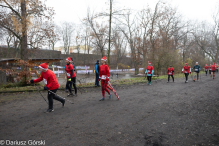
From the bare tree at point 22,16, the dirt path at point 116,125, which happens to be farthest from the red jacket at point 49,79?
the bare tree at point 22,16

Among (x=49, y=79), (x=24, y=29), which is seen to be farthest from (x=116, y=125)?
(x=24, y=29)

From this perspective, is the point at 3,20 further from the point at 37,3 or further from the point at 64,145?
the point at 64,145

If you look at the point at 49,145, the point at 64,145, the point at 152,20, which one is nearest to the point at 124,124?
Result: the point at 64,145

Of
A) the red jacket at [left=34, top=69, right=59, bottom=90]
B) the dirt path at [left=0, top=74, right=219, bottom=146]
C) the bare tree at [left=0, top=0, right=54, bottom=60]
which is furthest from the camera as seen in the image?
→ the bare tree at [left=0, top=0, right=54, bottom=60]

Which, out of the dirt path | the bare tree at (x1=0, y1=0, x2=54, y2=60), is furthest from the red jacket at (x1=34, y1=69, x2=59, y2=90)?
the bare tree at (x1=0, y1=0, x2=54, y2=60)

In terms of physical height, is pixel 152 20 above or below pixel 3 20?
above

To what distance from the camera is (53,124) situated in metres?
4.24

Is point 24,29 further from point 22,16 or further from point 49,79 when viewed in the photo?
point 49,79

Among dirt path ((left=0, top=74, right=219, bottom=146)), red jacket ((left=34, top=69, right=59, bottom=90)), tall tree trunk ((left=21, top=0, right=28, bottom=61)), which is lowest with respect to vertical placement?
dirt path ((left=0, top=74, right=219, bottom=146))

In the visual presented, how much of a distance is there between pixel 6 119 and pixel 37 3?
1056 cm

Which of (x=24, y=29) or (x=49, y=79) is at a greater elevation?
(x=24, y=29)

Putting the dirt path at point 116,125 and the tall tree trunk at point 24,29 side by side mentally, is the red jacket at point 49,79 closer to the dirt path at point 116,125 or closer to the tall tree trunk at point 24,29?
the dirt path at point 116,125

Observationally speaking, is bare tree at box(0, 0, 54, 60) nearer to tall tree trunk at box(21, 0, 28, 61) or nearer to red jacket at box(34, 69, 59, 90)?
tall tree trunk at box(21, 0, 28, 61)

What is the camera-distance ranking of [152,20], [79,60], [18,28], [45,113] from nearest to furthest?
[45,113] < [18,28] < [152,20] < [79,60]
